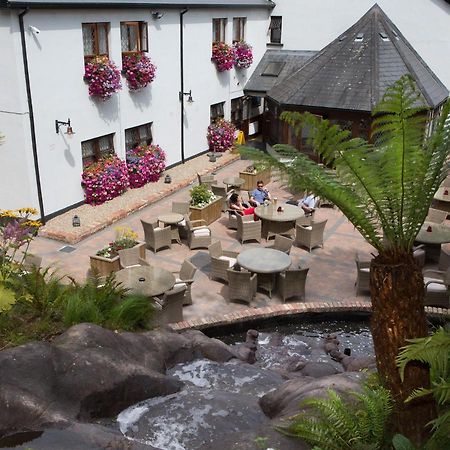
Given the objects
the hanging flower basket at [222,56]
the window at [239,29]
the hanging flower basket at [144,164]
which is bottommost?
the hanging flower basket at [144,164]

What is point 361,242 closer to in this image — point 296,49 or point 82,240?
point 82,240

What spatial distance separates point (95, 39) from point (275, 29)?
39.2ft

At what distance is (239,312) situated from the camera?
419 inches

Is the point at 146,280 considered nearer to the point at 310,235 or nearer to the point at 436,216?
the point at 310,235

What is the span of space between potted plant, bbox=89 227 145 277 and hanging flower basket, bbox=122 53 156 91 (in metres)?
6.68

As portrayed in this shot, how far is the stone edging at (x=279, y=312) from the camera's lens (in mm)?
10203

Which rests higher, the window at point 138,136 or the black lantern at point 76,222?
the window at point 138,136

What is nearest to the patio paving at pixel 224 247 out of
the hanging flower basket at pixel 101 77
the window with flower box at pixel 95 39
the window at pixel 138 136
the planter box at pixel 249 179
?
the planter box at pixel 249 179

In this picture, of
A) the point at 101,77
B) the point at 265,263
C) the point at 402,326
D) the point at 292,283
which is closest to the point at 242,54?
the point at 101,77

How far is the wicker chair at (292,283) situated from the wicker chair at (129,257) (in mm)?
2940

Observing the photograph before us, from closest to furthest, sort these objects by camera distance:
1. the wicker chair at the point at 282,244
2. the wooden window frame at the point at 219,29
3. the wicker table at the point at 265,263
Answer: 1. the wicker table at the point at 265,263
2. the wicker chair at the point at 282,244
3. the wooden window frame at the point at 219,29

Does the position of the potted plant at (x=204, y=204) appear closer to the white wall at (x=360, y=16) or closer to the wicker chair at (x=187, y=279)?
the wicker chair at (x=187, y=279)

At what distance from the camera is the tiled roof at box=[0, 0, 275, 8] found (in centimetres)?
1298

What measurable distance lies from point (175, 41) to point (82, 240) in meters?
8.73
